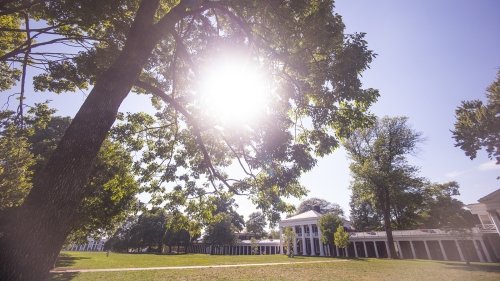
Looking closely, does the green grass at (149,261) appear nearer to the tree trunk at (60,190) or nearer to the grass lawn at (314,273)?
the grass lawn at (314,273)

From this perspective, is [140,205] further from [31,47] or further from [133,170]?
[31,47]

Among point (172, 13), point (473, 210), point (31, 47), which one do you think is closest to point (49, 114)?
point (31, 47)

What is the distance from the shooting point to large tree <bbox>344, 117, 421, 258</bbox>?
110 ft

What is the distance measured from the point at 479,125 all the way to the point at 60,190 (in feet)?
88.0

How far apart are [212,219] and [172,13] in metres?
8.87

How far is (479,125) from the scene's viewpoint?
1928 centimetres

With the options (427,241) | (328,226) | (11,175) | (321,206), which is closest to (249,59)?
(11,175)

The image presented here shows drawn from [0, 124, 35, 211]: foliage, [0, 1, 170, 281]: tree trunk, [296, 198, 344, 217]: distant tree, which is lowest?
[0, 1, 170, 281]: tree trunk

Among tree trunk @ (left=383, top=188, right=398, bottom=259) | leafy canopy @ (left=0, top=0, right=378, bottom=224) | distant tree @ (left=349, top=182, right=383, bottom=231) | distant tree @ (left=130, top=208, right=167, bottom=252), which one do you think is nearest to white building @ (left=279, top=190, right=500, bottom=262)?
tree trunk @ (left=383, top=188, right=398, bottom=259)

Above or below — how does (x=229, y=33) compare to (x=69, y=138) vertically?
above

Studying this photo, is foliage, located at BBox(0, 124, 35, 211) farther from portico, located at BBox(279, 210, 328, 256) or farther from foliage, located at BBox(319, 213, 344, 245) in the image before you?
portico, located at BBox(279, 210, 328, 256)

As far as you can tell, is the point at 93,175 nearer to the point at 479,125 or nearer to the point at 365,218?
the point at 479,125

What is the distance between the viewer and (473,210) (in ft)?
119

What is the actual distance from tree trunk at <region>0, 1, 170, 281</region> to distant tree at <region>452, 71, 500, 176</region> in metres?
25.5
